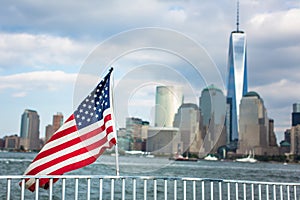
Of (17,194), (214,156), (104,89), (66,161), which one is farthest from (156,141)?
(214,156)

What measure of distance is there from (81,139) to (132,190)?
9.22m

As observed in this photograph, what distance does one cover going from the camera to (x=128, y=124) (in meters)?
10.0

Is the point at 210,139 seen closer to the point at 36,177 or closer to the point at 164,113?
the point at 164,113

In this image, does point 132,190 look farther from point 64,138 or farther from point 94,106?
point 64,138

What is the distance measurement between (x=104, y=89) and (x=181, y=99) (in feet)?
11.2

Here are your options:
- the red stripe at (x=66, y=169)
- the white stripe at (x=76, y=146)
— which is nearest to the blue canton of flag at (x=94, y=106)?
the white stripe at (x=76, y=146)

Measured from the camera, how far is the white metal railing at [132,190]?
300 inches

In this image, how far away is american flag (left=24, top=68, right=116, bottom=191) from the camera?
746 centimetres

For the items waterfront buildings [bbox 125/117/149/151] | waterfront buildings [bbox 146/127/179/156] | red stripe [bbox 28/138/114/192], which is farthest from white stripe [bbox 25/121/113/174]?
waterfront buildings [bbox 146/127/179/156]

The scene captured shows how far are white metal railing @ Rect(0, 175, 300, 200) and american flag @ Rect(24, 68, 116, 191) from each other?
0.69ft

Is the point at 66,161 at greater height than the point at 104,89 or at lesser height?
lesser

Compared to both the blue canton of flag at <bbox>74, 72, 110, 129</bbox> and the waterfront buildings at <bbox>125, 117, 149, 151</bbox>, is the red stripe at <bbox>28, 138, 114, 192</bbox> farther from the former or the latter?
the waterfront buildings at <bbox>125, 117, 149, 151</bbox>

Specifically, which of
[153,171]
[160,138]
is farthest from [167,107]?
[153,171]

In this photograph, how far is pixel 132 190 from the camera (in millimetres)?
16484
